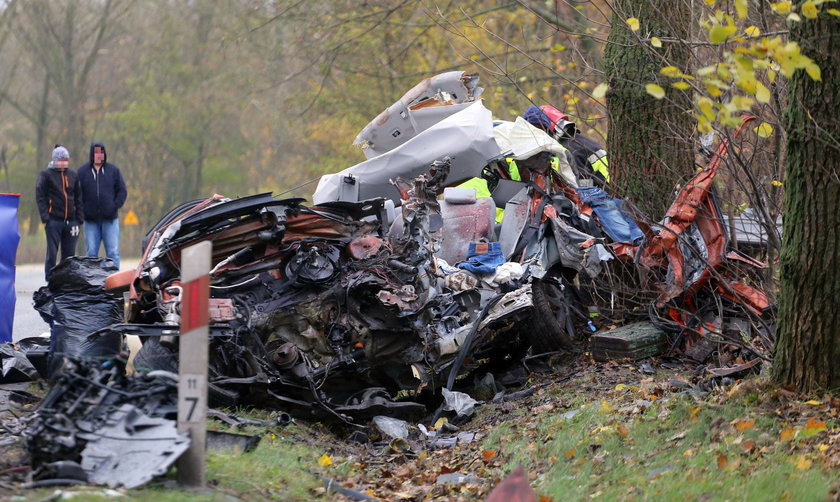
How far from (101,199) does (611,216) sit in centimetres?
805

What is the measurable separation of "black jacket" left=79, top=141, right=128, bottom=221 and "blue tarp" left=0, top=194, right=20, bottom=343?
4.07 metres

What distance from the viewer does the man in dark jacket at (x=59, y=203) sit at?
1445 centimetres

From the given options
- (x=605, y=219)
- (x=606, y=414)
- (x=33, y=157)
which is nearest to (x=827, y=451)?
(x=606, y=414)

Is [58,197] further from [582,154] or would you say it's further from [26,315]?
[582,154]

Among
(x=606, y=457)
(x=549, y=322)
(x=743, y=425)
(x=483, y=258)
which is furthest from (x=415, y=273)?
(x=743, y=425)

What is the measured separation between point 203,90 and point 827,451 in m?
39.3

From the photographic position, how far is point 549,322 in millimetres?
9828

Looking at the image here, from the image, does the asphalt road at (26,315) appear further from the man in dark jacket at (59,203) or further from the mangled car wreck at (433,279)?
the mangled car wreck at (433,279)

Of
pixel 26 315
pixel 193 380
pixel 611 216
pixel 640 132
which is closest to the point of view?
pixel 193 380

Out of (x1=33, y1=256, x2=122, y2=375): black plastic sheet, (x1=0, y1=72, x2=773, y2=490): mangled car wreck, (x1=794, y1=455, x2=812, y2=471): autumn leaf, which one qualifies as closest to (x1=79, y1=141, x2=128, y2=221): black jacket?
(x1=0, y1=72, x2=773, y2=490): mangled car wreck

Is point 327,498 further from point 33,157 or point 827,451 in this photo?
point 33,157

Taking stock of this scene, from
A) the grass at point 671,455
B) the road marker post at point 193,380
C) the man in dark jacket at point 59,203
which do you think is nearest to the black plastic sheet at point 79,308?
the grass at point 671,455

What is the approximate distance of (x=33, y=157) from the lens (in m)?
43.0

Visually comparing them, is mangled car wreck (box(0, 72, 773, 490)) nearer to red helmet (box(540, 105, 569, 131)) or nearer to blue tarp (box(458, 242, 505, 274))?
blue tarp (box(458, 242, 505, 274))
